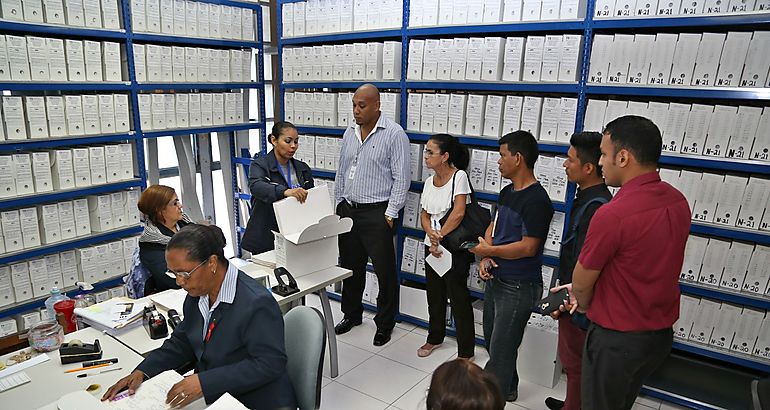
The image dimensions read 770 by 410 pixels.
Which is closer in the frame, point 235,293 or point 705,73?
point 235,293

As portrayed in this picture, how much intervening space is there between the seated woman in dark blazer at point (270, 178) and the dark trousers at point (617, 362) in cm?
214

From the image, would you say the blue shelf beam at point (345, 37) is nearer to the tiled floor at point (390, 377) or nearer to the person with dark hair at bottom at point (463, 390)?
the tiled floor at point (390, 377)

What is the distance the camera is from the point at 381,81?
3846mm

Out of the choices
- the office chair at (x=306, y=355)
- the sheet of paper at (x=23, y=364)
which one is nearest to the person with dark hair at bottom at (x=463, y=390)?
the office chair at (x=306, y=355)

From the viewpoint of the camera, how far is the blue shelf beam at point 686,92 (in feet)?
8.30

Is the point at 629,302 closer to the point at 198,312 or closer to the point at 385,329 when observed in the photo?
the point at 198,312

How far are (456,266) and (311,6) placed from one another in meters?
2.53

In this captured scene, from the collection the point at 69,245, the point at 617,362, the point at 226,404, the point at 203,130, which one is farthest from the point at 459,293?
the point at 69,245

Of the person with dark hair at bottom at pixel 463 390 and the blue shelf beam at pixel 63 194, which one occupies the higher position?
the person with dark hair at bottom at pixel 463 390

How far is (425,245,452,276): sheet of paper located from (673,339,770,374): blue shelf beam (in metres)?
1.44

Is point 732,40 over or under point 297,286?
over

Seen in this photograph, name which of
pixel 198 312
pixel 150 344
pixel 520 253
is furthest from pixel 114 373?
pixel 520 253

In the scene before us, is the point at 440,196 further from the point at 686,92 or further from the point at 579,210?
the point at 686,92

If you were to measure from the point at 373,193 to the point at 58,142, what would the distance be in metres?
2.21
